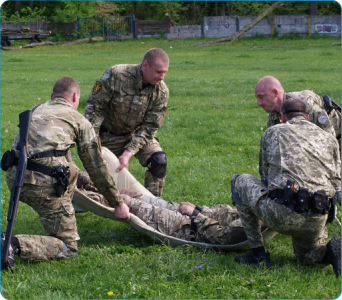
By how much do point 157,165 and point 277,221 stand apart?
2.68 metres

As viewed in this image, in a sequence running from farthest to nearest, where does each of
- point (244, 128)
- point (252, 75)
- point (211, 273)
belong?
point (252, 75), point (244, 128), point (211, 273)

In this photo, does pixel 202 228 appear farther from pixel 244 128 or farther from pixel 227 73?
pixel 227 73

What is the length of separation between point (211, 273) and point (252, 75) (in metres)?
15.2

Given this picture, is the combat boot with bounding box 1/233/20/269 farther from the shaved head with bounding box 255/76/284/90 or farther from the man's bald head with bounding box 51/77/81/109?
the shaved head with bounding box 255/76/284/90

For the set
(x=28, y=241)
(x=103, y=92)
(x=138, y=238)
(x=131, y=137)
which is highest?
(x=103, y=92)

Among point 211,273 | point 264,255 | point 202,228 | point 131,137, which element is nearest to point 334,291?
point 264,255

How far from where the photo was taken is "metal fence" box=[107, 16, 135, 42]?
4609cm

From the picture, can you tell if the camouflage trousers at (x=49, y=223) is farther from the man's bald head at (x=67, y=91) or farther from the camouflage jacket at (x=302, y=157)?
the camouflage jacket at (x=302, y=157)

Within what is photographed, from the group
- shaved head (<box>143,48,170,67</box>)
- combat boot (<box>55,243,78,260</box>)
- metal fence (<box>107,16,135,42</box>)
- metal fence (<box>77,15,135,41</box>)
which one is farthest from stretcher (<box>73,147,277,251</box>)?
metal fence (<box>107,16,135,42</box>)

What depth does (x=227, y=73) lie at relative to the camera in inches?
780

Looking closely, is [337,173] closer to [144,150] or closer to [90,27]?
[144,150]

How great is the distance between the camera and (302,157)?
4.20 meters

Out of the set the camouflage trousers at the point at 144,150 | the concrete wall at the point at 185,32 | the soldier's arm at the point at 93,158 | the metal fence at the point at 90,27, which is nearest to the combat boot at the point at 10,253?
the soldier's arm at the point at 93,158

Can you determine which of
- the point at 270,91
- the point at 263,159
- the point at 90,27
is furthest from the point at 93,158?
the point at 90,27
